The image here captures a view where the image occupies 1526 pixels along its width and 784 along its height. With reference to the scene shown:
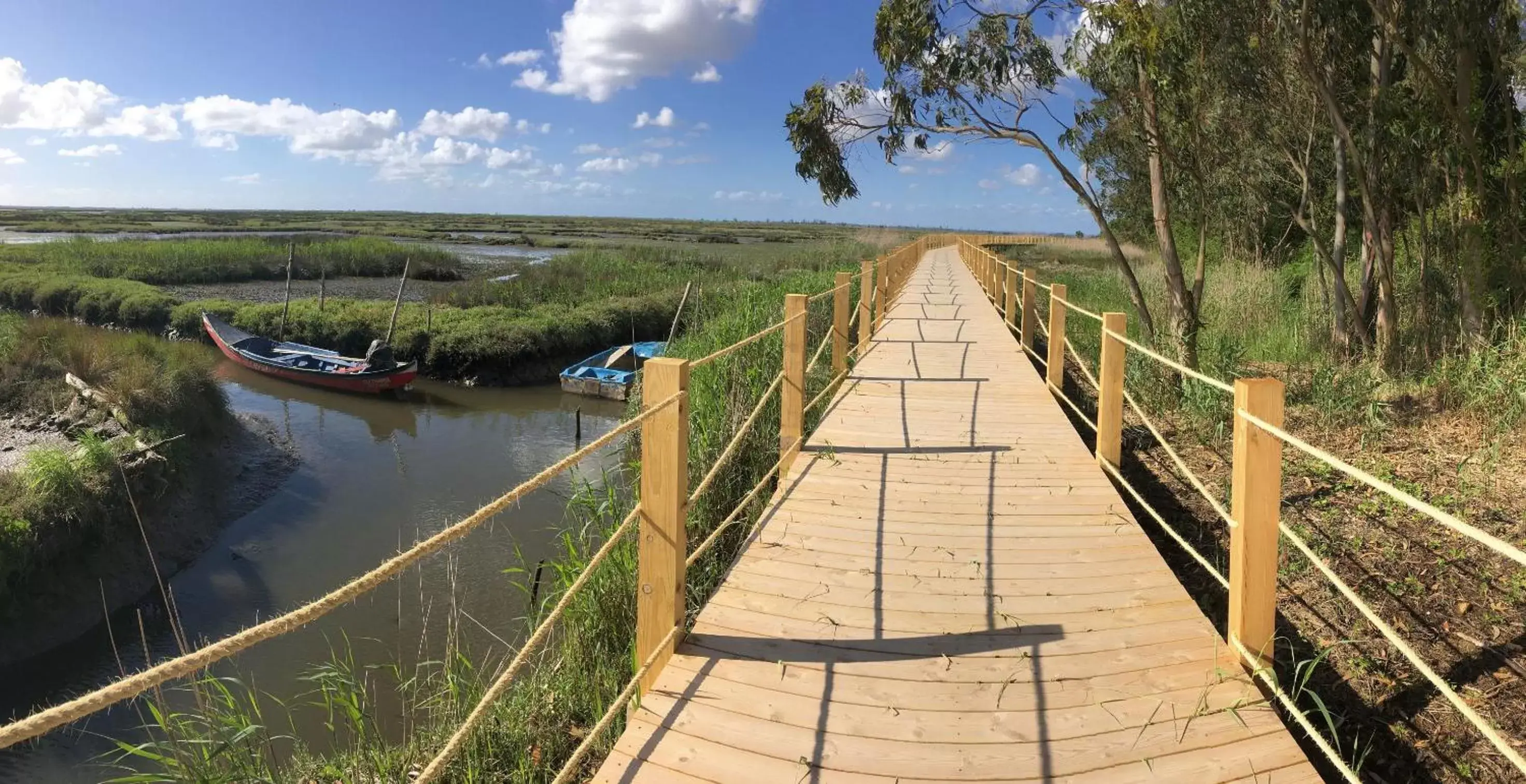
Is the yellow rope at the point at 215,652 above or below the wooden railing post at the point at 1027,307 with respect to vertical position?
below

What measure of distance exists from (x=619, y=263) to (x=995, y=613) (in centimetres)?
3322

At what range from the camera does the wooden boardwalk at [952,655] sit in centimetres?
279

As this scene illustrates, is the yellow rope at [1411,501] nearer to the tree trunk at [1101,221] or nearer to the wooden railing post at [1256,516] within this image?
the wooden railing post at [1256,516]

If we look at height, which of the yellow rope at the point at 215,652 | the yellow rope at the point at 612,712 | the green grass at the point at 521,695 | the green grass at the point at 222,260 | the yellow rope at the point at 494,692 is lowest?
the green grass at the point at 521,695

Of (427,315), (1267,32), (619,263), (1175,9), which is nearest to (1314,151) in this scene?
(1267,32)

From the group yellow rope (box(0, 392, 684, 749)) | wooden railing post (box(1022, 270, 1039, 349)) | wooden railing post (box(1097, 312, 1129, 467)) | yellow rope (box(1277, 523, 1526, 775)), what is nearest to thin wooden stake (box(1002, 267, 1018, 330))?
wooden railing post (box(1022, 270, 1039, 349))

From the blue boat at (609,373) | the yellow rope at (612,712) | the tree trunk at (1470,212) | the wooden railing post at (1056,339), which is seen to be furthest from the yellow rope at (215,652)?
the blue boat at (609,373)

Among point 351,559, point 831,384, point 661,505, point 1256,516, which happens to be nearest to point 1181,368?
point 1256,516

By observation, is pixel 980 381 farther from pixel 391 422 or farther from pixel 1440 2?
pixel 391 422

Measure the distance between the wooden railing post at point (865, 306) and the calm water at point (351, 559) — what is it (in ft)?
11.2

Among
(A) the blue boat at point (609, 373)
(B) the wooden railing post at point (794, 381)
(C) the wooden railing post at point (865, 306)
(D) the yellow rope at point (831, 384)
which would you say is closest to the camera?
Result: (B) the wooden railing post at point (794, 381)

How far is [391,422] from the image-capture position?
59.2 ft

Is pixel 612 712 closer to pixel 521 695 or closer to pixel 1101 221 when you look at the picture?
pixel 521 695

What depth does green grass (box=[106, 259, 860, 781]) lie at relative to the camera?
11.9ft
